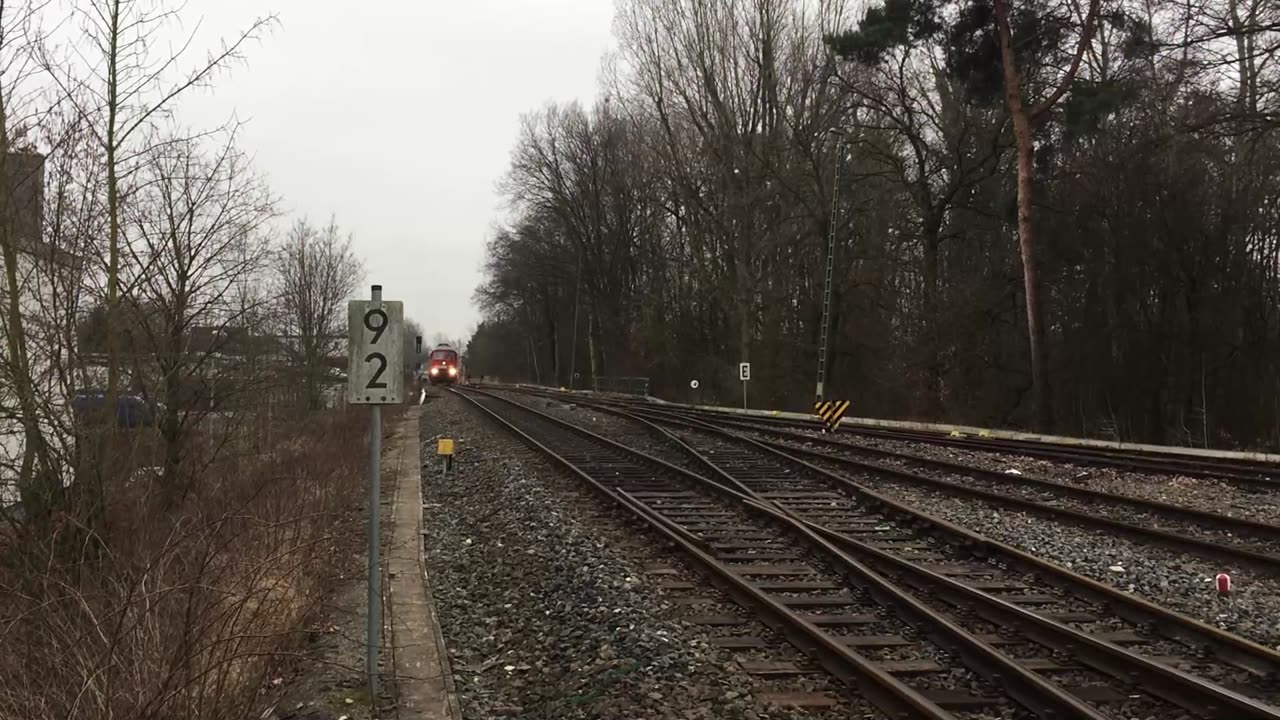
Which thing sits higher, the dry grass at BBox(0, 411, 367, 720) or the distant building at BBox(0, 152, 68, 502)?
the distant building at BBox(0, 152, 68, 502)

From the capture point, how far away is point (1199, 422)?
2625cm

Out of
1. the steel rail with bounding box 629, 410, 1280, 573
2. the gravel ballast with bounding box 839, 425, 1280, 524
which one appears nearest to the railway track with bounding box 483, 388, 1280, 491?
the gravel ballast with bounding box 839, 425, 1280, 524

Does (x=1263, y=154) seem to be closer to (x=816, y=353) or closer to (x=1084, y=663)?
(x=816, y=353)

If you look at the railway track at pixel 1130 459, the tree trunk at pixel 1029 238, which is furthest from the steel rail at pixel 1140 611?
the tree trunk at pixel 1029 238

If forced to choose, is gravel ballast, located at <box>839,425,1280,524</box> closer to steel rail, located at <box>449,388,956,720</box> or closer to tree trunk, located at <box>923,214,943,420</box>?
steel rail, located at <box>449,388,956,720</box>

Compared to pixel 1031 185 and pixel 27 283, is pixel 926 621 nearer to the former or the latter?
pixel 27 283

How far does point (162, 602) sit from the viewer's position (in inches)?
199

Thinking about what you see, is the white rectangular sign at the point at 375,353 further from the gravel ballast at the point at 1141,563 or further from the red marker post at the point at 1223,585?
the red marker post at the point at 1223,585

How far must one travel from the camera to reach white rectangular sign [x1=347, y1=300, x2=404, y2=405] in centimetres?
518

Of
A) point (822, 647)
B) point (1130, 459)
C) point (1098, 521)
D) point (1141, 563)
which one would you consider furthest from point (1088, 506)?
point (822, 647)

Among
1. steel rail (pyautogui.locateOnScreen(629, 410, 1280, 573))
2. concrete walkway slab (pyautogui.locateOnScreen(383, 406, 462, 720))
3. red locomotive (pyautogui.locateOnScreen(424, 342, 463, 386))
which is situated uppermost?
red locomotive (pyautogui.locateOnScreen(424, 342, 463, 386))

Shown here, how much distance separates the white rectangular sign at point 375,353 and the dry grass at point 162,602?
1.31 metres

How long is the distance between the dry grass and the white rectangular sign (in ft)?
4.29

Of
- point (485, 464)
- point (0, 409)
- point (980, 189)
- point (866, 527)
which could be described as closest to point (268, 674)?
point (0, 409)
